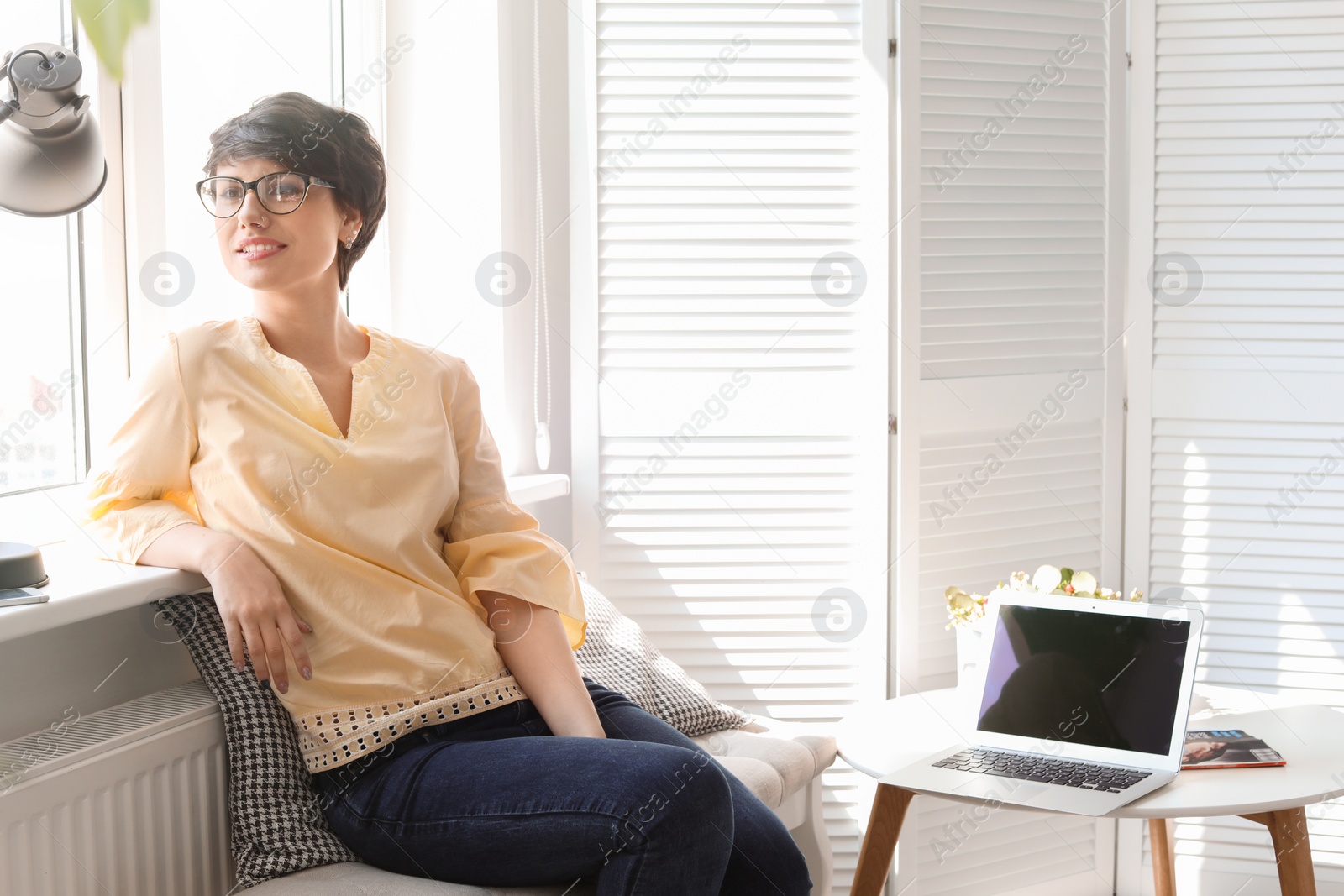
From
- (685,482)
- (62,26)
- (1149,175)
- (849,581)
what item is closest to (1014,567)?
(849,581)

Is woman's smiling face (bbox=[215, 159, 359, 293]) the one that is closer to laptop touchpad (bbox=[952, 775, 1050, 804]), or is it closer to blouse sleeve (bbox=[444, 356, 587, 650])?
blouse sleeve (bbox=[444, 356, 587, 650])

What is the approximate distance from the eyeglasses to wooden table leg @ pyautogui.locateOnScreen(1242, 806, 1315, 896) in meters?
1.41

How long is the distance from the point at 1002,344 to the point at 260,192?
57.1 inches

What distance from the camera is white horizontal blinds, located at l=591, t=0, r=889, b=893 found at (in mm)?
2094

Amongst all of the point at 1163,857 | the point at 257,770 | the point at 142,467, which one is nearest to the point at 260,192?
the point at 142,467

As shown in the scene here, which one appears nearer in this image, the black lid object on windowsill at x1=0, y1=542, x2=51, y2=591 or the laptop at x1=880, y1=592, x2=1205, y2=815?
the black lid object on windowsill at x1=0, y1=542, x2=51, y2=591

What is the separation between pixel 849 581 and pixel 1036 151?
0.92m

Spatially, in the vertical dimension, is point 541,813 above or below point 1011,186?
below

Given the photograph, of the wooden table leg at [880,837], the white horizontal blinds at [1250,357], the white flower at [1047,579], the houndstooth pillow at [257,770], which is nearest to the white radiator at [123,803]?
the houndstooth pillow at [257,770]

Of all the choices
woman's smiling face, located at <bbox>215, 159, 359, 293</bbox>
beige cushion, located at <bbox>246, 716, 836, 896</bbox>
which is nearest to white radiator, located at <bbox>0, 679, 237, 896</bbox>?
beige cushion, located at <bbox>246, 716, 836, 896</bbox>

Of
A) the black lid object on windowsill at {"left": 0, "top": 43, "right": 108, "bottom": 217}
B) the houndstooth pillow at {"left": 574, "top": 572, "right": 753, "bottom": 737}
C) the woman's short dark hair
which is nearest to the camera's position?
the black lid object on windowsill at {"left": 0, "top": 43, "right": 108, "bottom": 217}

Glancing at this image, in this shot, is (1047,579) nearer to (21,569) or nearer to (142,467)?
(142,467)

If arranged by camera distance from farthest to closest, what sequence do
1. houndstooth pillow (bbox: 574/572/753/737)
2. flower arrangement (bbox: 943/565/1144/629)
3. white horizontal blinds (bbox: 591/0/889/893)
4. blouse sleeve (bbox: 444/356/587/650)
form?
white horizontal blinds (bbox: 591/0/889/893) → flower arrangement (bbox: 943/565/1144/629) → houndstooth pillow (bbox: 574/572/753/737) → blouse sleeve (bbox: 444/356/587/650)

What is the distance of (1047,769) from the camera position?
4.97 ft
